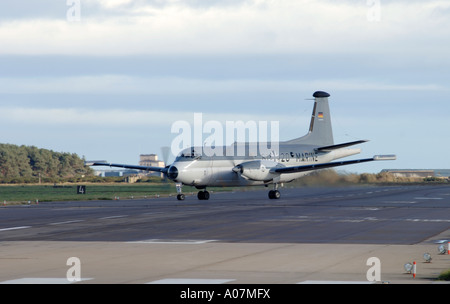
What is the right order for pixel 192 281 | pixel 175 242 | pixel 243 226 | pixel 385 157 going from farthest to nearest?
pixel 385 157 → pixel 243 226 → pixel 175 242 → pixel 192 281

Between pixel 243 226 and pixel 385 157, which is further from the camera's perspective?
pixel 385 157

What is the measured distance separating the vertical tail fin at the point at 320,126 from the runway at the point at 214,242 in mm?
29094

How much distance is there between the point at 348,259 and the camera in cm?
1830

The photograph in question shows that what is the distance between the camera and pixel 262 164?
57.4 meters

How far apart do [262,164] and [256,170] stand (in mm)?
977

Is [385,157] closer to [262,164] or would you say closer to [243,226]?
[262,164]

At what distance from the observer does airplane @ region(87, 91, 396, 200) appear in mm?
53625

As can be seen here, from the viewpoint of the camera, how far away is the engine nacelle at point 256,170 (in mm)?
56344

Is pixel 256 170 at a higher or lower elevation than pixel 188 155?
lower

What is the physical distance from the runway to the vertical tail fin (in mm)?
29094

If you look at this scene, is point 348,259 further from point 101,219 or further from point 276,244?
point 101,219

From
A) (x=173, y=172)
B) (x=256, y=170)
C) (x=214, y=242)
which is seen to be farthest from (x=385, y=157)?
(x=214, y=242)
